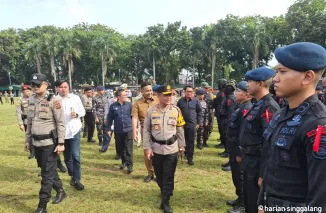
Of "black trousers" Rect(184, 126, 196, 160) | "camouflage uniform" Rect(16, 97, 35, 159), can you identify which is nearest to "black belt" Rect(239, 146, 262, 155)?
"black trousers" Rect(184, 126, 196, 160)

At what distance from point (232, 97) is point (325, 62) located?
5.82 meters

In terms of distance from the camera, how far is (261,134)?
314 cm

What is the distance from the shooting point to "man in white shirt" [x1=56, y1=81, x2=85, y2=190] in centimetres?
506

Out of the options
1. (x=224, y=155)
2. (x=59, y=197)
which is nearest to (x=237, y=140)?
(x=59, y=197)

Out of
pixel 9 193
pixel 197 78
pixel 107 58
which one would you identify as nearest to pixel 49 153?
pixel 9 193

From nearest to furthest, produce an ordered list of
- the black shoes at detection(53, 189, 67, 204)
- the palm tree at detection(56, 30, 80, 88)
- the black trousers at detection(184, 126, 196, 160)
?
1. the black shoes at detection(53, 189, 67, 204)
2. the black trousers at detection(184, 126, 196, 160)
3. the palm tree at detection(56, 30, 80, 88)

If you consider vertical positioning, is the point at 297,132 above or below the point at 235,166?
above

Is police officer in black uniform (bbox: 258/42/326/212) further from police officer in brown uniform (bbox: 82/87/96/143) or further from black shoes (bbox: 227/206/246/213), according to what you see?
police officer in brown uniform (bbox: 82/87/96/143)

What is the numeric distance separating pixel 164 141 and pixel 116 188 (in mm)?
1851

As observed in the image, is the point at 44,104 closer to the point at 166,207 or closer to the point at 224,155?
the point at 166,207

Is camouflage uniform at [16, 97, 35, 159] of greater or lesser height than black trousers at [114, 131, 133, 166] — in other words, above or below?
above

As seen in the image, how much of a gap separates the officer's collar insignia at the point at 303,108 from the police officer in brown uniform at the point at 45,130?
354cm

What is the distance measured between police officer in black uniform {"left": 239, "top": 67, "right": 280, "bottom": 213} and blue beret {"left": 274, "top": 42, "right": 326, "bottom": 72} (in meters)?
1.36

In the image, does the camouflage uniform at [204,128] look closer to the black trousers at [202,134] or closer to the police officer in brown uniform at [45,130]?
the black trousers at [202,134]
